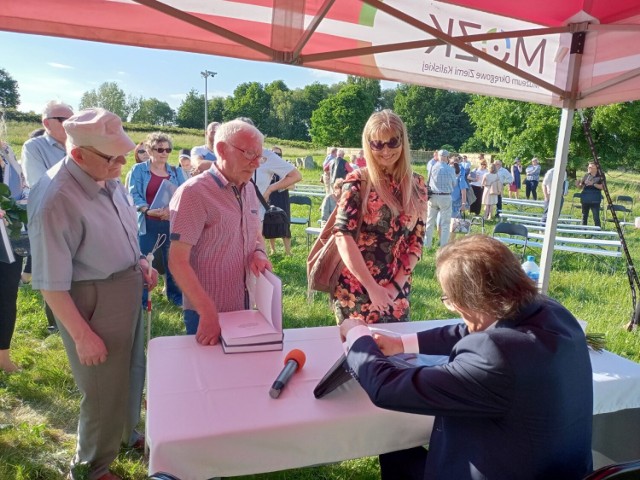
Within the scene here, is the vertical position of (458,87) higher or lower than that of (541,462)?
higher

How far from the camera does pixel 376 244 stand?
228cm

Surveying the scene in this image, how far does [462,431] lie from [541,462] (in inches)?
7.4

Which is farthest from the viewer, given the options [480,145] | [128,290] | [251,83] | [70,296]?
[251,83]

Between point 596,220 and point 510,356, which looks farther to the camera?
point 596,220

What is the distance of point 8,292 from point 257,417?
250 centimetres

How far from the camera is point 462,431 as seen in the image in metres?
1.22

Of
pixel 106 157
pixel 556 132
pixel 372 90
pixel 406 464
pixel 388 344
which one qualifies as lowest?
pixel 406 464

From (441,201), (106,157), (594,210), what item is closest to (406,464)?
(106,157)

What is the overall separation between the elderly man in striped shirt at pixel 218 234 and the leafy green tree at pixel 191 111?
77217 millimetres

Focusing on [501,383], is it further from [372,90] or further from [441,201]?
[372,90]

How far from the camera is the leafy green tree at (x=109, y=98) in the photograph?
235 feet

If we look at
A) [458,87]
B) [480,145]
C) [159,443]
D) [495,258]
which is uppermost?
[480,145]

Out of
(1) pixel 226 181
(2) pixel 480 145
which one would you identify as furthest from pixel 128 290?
(2) pixel 480 145

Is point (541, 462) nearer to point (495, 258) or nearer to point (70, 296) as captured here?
point (495, 258)
